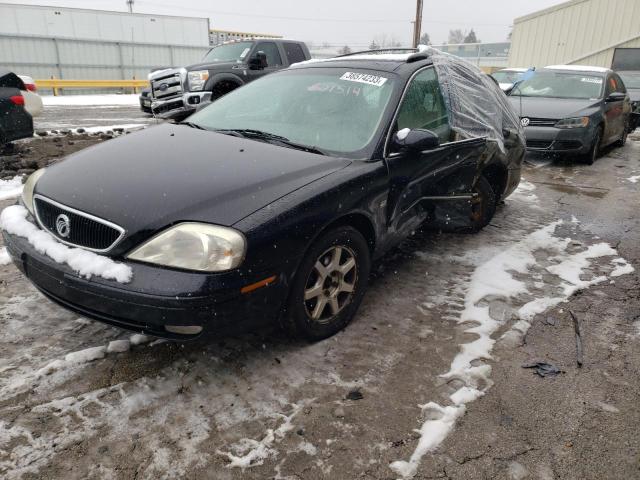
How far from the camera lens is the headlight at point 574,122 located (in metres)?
8.00

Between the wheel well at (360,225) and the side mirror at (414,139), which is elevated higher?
the side mirror at (414,139)

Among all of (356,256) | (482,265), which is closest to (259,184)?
(356,256)

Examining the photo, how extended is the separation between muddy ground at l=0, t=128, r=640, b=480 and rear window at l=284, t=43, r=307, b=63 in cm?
912

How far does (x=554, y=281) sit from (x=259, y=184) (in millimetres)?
2643

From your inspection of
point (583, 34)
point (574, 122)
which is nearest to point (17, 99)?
point (574, 122)

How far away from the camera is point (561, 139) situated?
800 cm

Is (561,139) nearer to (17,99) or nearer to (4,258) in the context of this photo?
(4,258)

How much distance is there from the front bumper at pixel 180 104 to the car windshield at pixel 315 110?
19.7ft

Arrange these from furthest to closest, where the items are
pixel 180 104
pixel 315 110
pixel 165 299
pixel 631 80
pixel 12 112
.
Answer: pixel 631 80, pixel 180 104, pixel 12 112, pixel 315 110, pixel 165 299

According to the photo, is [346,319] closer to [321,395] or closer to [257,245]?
[321,395]

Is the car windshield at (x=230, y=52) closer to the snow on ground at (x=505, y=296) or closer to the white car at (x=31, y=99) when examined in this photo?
the white car at (x=31, y=99)

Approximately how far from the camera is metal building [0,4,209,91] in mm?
22734

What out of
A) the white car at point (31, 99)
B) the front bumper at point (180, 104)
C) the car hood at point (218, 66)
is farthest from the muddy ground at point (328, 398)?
the car hood at point (218, 66)

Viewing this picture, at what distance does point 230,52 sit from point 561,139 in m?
7.45
